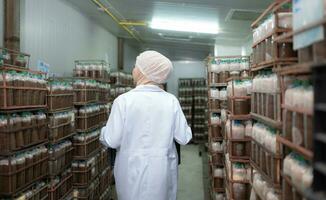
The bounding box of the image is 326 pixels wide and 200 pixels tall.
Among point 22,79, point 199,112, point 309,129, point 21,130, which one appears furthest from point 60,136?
point 199,112

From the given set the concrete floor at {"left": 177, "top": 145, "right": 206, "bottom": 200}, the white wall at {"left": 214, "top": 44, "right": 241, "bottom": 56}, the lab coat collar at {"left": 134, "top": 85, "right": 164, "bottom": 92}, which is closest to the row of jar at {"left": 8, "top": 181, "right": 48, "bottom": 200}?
the lab coat collar at {"left": 134, "top": 85, "right": 164, "bottom": 92}

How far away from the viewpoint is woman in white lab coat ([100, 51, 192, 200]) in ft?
8.66

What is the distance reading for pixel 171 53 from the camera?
501 inches

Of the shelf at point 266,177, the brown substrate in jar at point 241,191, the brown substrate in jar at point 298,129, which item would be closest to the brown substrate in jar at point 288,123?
the brown substrate in jar at point 298,129

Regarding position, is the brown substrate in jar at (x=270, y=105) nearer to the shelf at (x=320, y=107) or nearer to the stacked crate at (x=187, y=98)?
the shelf at (x=320, y=107)

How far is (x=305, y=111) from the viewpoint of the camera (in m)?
1.62

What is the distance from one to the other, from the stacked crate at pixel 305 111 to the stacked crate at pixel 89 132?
340 centimetres

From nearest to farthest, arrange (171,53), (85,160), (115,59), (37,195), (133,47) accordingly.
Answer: (37,195), (85,160), (115,59), (133,47), (171,53)

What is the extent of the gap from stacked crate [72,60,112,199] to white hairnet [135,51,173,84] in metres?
2.43

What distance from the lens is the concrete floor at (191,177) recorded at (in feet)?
19.4

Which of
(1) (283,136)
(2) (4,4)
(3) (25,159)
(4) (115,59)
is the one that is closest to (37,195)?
(3) (25,159)

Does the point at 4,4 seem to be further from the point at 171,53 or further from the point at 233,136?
the point at 171,53

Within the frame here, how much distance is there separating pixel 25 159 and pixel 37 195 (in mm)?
506

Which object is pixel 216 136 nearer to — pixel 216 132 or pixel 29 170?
pixel 216 132
